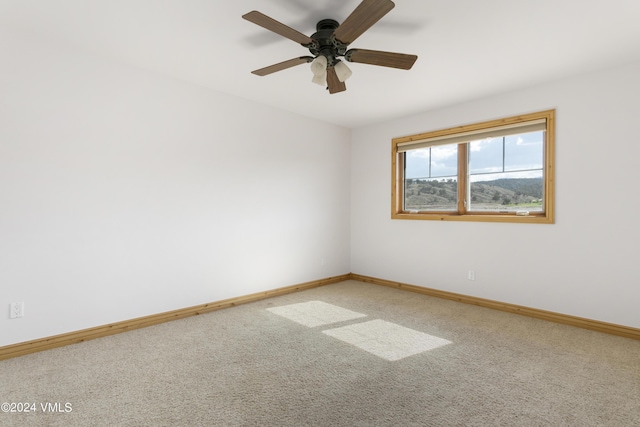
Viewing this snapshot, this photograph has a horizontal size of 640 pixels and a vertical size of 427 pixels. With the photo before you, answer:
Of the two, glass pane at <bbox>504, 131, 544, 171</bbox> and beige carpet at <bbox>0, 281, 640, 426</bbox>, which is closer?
beige carpet at <bbox>0, 281, 640, 426</bbox>

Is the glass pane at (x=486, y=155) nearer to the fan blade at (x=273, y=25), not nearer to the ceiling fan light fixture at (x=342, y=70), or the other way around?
the ceiling fan light fixture at (x=342, y=70)

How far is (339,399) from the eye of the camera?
1.92 m

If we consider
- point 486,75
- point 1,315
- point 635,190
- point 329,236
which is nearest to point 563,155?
point 635,190

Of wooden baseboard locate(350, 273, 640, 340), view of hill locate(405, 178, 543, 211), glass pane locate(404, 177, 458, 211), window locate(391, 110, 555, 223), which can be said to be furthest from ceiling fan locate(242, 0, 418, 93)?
→ wooden baseboard locate(350, 273, 640, 340)

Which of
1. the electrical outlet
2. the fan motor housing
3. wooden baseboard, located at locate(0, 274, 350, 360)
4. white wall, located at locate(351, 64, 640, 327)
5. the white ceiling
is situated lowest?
wooden baseboard, located at locate(0, 274, 350, 360)

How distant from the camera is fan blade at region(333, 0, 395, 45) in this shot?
5.43ft

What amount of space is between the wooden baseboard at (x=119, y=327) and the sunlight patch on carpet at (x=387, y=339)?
1.32 meters

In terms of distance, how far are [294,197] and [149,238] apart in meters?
1.89

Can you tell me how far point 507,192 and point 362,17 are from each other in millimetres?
2834

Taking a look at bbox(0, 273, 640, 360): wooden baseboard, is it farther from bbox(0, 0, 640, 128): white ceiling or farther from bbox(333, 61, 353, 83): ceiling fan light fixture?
bbox(333, 61, 353, 83): ceiling fan light fixture

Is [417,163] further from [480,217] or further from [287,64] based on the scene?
[287,64]

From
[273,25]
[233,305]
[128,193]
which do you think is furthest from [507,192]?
[128,193]

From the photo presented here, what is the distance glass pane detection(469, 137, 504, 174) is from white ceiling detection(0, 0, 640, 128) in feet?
2.04

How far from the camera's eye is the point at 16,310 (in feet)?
8.07
